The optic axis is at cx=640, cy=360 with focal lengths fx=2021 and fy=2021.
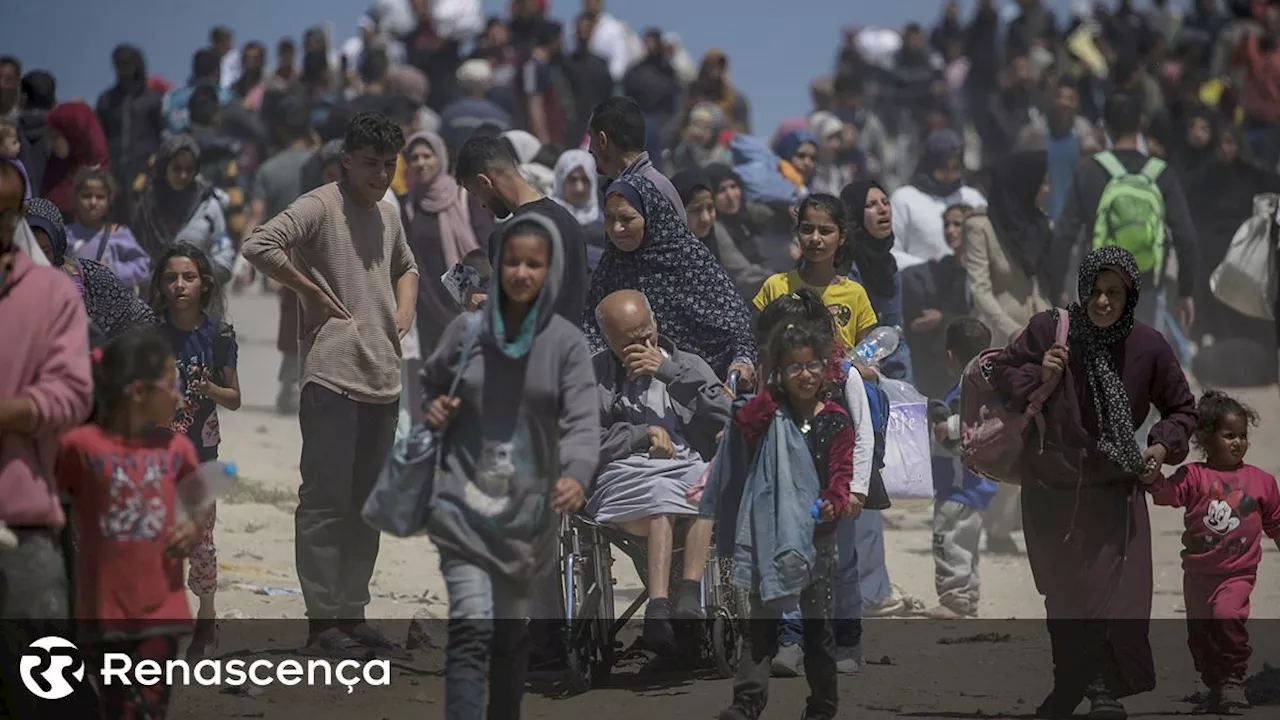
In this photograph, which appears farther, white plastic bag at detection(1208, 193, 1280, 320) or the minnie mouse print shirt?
white plastic bag at detection(1208, 193, 1280, 320)

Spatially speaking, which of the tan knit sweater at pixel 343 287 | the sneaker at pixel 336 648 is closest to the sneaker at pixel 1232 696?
the sneaker at pixel 336 648

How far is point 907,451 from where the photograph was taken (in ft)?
29.7

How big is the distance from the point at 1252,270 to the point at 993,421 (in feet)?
23.3

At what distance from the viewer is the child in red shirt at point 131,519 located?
237 inches

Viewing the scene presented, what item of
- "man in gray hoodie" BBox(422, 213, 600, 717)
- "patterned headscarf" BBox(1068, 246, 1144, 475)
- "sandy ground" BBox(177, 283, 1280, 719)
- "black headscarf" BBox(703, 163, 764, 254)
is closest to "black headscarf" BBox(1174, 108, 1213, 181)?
"sandy ground" BBox(177, 283, 1280, 719)

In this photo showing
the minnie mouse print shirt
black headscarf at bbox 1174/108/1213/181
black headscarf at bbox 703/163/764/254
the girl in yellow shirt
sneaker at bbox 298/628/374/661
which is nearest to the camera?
the minnie mouse print shirt

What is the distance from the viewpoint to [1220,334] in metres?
16.4

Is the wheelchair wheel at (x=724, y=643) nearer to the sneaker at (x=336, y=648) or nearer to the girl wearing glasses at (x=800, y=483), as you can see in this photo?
the girl wearing glasses at (x=800, y=483)

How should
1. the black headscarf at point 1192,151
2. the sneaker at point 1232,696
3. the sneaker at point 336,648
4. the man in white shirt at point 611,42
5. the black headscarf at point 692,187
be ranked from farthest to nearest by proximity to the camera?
the man in white shirt at point 611,42 → the black headscarf at point 1192,151 → the black headscarf at point 692,187 → the sneaker at point 336,648 → the sneaker at point 1232,696

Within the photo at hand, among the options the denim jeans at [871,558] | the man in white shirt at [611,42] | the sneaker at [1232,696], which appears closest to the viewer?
the sneaker at [1232,696]

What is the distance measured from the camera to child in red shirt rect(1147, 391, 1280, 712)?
7.84 m

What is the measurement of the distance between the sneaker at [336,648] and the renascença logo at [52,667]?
7.03 ft

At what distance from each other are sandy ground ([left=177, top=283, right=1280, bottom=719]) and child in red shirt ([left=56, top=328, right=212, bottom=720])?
5.48 ft

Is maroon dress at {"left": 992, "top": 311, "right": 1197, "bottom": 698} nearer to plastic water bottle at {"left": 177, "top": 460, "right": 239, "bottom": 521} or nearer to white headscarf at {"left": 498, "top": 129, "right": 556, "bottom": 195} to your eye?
plastic water bottle at {"left": 177, "top": 460, "right": 239, "bottom": 521}
